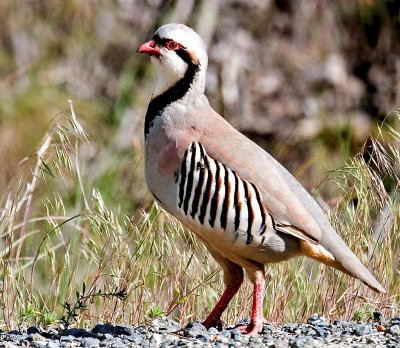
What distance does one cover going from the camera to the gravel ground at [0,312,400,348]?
5332mm

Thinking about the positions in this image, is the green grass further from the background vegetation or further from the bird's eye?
the bird's eye

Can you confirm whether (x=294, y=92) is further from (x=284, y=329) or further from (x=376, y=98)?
(x=284, y=329)

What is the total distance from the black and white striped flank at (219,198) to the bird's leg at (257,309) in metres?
0.25

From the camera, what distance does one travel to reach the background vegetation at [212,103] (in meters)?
6.34

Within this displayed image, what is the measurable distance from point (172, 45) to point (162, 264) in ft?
3.79

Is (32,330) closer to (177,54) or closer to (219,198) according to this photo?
(219,198)

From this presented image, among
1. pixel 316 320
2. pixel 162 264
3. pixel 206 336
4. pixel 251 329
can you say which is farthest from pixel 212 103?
pixel 206 336

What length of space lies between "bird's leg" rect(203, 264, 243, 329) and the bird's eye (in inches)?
45.2

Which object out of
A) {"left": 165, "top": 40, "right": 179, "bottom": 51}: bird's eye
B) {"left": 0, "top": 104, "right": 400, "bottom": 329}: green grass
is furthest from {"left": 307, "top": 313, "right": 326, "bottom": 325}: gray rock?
{"left": 165, "top": 40, "right": 179, "bottom": 51}: bird's eye

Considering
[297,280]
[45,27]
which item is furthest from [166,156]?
[45,27]

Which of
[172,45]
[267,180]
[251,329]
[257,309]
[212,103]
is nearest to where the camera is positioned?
[251,329]

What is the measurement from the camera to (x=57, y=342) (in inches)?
213

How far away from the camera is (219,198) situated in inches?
235

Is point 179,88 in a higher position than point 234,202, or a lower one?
higher
